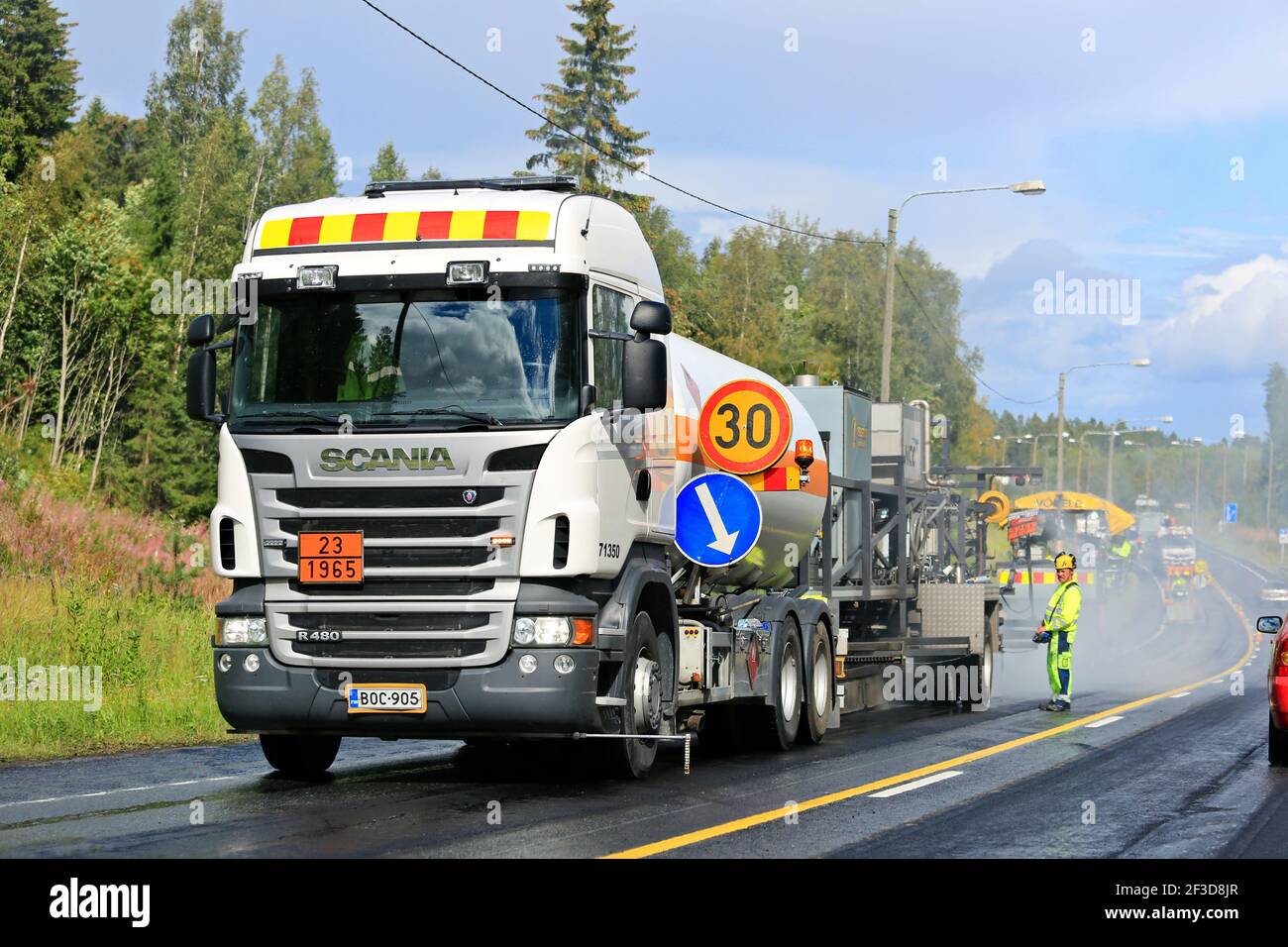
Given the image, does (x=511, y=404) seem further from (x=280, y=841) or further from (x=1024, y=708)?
(x=1024, y=708)

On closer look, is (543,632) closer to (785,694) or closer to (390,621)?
(390,621)

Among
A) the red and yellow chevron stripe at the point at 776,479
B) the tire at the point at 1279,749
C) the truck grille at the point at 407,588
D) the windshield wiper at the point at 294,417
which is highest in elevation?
the windshield wiper at the point at 294,417

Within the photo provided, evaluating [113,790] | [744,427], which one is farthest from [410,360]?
[744,427]

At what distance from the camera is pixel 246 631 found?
34.4ft

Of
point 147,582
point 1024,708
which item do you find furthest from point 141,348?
point 1024,708

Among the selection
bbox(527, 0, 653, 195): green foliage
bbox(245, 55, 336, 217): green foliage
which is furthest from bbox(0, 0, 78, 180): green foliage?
bbox(527, 0, 653, 195): green foliage

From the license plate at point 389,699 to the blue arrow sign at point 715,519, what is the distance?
275 cm

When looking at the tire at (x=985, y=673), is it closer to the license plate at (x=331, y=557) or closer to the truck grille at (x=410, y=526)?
the truck grille at (x=410, y=526)

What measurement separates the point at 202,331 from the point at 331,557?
5.76ft

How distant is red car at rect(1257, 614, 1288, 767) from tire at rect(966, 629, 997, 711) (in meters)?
7.99

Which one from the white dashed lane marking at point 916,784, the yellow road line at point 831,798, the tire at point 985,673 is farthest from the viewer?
the tire at point 985,673

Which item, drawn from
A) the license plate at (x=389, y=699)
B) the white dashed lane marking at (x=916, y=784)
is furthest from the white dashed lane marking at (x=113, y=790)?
the white dashed lane marking at (x=916, y=784)

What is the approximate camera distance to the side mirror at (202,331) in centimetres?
1068
